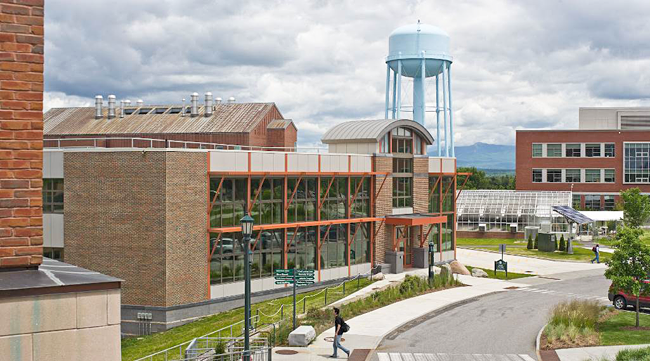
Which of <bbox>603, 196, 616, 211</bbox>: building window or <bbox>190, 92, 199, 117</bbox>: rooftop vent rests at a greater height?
<bbox>190, 92, 199, 117</bbox>: rooftop vent

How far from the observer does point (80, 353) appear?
8.19 m

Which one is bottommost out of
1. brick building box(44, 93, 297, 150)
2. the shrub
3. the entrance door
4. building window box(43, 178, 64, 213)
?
the shrub

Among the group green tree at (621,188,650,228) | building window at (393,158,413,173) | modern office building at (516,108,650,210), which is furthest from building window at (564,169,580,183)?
building window at (393,158,413,173)

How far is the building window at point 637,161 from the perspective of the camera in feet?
303

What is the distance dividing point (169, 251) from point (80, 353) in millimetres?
25162

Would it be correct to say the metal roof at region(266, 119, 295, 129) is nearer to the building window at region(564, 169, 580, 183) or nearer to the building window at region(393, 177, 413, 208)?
the building window at region(393, 177, 413, 208)

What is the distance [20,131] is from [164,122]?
6128 centimetres

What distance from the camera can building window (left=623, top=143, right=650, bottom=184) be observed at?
92.4 meters

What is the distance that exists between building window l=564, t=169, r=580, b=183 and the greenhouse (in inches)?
449

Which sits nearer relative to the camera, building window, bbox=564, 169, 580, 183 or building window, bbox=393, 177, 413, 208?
building window, bbox=393, 177, 413, 208

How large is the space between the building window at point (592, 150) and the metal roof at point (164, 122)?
147 feet

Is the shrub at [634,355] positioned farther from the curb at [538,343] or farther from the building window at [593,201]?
the building window at [593,201]

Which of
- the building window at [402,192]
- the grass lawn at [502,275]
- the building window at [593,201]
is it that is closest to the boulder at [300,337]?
the building window at [402,192]

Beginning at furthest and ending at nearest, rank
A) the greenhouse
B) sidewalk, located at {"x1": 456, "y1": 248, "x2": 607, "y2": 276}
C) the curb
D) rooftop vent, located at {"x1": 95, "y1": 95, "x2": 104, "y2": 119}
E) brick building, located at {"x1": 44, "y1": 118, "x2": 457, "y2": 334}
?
the greenhouse < rooftop vent, located at {"x1": 95, "y1": 95, "x2": 104, "y2": 119} < sidewalk, located at {"x1": 456, "y1": 248, "x2": 607, "y2": 276} < brick building, located at {"x1": 44, "y1": 118, "x2": 457, "y2": 334} < the curb
